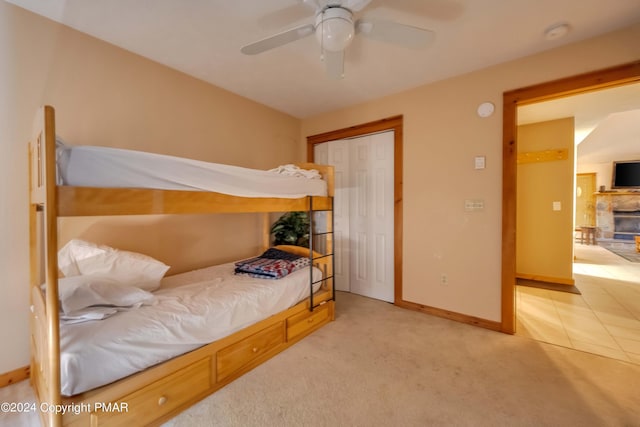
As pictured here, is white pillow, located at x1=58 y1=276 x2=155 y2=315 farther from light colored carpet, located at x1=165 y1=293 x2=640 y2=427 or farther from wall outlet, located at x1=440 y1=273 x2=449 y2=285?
wall outlet, located at x1=440 y1=273 x2=449 y2=285

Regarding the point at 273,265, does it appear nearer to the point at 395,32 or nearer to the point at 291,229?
the point at 291,229

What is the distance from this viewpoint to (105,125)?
205 centimetres

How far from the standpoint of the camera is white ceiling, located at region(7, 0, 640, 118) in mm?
1700

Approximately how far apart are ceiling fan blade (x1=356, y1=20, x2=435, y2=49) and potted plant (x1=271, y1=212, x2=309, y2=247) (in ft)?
7.27

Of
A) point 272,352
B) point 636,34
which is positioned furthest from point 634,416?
point 636,34

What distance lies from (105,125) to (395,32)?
231 cm

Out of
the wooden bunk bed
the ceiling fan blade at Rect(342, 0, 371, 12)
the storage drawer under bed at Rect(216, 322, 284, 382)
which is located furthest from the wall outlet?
the ceiling fan blade at Rect(342, 0, 371, 12)

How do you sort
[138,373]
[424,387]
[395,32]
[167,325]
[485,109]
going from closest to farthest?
[138,373], [167,325], [395,32], [424,387], [485,109]

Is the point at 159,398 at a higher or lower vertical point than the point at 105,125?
lower

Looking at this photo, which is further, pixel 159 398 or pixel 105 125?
pixel 105 125

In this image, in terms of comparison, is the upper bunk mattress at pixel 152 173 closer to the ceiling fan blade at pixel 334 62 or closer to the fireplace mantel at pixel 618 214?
the ceiling fan blade at pixel 334 62

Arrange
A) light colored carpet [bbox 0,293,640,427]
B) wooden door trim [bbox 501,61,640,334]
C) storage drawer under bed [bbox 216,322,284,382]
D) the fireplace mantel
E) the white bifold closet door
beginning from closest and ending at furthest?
light colored carpet [bbox 0,293,640,427]
storage drawer under bed [bbox 216,322,284,382]
wooden door trim [bbox 501,61,640,334]
the white bifold closet door
the fireplace mantel

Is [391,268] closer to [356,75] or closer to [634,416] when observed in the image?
[634,416]

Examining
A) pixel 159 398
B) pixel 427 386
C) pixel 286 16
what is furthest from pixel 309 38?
pixel 427 386
